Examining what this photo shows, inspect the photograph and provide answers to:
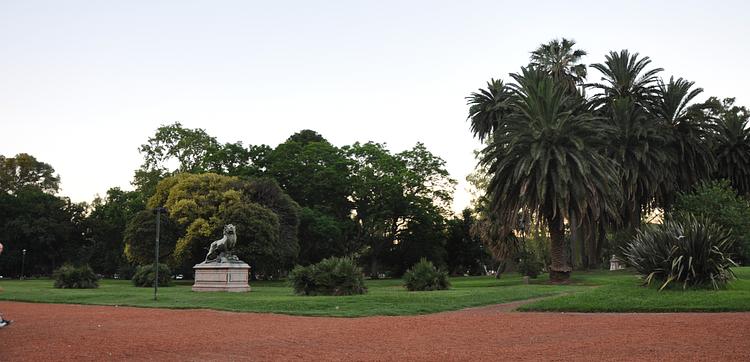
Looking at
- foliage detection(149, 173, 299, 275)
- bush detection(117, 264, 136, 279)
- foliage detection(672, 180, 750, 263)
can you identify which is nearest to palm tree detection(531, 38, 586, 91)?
foliage detection(672, 180, 750, 263)

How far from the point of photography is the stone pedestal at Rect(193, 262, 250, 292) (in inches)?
1280

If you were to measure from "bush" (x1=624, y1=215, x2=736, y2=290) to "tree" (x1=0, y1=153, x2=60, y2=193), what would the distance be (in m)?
77.7

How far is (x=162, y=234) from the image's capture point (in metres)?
49.5

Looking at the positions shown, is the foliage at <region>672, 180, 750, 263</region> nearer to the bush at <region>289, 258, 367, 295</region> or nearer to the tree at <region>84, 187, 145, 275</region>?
the bush at <region>289, 258, 367, 295</region>

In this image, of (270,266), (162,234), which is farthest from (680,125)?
(162,234)

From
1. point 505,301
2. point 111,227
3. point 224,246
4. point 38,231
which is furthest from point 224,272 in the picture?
point 38,231

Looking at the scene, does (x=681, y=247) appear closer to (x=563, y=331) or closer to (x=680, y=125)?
(x=563, y=331)

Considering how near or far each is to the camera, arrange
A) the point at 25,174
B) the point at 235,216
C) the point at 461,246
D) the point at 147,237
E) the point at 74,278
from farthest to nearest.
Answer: the point at 25,174
the point at 461,246
the point at 147,237
the point at 235,216
the point at 74,278

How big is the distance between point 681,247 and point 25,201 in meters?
71.9

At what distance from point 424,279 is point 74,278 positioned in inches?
797

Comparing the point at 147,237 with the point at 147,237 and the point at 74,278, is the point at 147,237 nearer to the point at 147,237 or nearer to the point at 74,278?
→ the point at 147,237

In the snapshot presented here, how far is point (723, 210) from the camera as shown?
35844mm

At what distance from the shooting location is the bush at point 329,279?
24.9m

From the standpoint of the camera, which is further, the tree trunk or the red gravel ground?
the tree trunk
